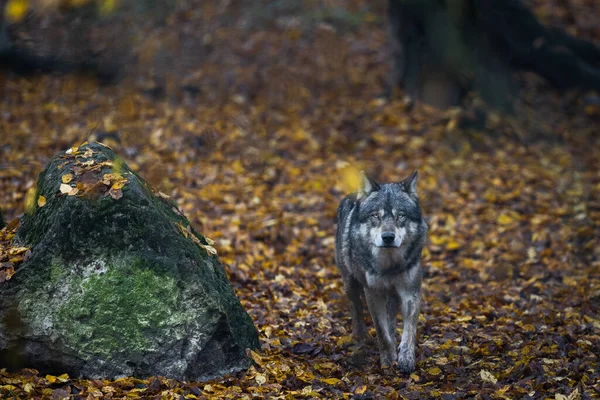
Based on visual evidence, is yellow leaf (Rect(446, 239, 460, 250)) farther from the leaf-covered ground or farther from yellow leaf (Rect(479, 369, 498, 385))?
yellow leaf (Rect(479, 369, 498, 385))

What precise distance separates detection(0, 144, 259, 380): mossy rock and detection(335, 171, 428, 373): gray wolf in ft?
4.99

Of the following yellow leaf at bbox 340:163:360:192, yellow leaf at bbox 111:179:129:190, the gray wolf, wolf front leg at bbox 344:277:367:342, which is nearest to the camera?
yellow leaf at bbox 111:179:129:190

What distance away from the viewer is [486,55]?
15.5 m

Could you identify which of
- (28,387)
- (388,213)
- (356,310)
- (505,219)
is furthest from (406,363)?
(505,219)

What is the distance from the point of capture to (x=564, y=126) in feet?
51.9

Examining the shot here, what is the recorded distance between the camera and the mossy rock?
6.16m

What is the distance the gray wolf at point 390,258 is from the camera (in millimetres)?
7043

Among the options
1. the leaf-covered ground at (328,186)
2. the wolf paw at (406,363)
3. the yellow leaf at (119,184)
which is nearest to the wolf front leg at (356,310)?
the leaf-covered ground at (328,186)

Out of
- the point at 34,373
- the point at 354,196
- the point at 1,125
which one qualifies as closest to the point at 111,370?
the point at 34,373

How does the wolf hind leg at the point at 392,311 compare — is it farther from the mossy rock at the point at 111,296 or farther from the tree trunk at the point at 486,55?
the tree trunk at the point at 486,55

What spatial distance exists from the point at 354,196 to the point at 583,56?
11.0 m

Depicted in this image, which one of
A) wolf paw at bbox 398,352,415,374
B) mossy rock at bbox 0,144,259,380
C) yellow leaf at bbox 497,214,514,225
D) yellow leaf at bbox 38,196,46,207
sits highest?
yellow leaf at bbox 38,196,46,207

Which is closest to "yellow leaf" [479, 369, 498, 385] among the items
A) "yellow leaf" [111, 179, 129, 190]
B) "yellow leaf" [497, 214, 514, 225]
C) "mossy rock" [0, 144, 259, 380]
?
"mossy rock" [0, 144, 259, 380]

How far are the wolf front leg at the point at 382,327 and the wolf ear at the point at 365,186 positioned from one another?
3.34ft
